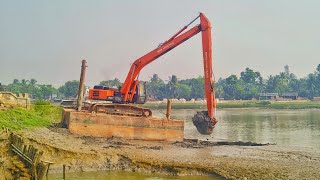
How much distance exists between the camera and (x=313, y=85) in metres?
149

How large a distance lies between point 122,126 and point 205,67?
7.64 metres

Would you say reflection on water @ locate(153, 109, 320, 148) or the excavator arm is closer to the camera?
the excavator arm

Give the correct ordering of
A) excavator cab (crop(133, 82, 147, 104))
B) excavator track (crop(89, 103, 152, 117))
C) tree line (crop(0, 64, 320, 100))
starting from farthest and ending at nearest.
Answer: tree line (crop(0, 64, 320, 100)) → excavator cab (crop(133, 82, 147, 104)) → excavator track (crop(89, 103, 152, 117))

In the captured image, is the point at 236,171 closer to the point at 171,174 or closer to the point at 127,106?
the point at 171,174

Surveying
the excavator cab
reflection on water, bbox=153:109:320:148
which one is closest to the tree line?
reflection on water, bbox=153:109:320:148

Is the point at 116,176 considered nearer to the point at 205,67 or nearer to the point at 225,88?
the point at 205,67

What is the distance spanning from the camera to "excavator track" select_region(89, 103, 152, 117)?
2506cm

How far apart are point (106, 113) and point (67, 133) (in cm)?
309

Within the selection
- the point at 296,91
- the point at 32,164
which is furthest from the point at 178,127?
the point at 296,91

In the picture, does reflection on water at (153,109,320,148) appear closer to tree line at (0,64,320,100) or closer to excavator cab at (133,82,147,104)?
excavator cab at (133,82,147,104)

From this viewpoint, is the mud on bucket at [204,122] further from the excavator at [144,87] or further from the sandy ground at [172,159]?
the sandy ground at [172,159]

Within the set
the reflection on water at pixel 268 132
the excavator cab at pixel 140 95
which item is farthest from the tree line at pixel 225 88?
the excavator cab at pixel 140 95

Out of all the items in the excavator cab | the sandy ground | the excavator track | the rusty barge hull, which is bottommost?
the sandy ground

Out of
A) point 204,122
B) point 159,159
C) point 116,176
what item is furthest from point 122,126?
point 116,176
